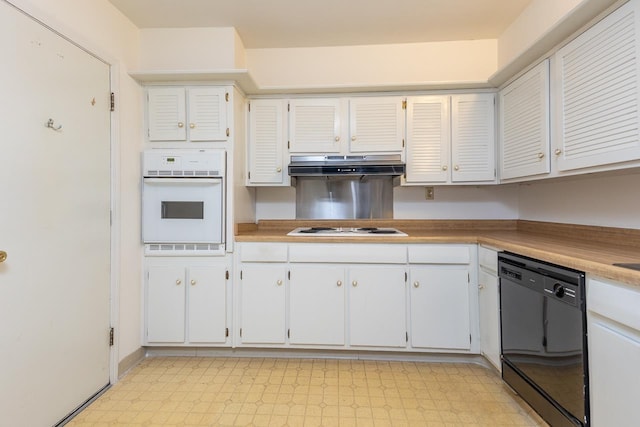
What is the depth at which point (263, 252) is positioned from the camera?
2.24m

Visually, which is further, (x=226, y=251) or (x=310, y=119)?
(x=310, y=119)

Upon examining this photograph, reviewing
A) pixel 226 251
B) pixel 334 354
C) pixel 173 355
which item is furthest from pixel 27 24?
pixel 334 354

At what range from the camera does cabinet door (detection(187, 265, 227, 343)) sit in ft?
7.35

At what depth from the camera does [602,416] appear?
1.16 metres

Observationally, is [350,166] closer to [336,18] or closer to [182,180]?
[336,18]

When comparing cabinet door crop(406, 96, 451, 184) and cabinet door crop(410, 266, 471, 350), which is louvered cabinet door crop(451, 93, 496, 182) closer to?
cabinet door crop(406, 96, 451, 184)

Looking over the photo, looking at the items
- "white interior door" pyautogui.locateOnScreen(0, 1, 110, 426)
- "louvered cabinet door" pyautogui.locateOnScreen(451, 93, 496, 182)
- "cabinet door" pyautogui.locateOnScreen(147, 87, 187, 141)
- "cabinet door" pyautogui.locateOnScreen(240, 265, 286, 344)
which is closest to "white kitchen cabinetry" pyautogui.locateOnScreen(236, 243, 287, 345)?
"cabinet door" pyautogui.locateOnScreen(240, 265, 286, 344)

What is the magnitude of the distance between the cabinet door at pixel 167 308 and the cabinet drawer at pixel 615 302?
2.34 metres

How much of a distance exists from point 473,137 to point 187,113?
223 cm

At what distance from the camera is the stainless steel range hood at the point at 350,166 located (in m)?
2.32

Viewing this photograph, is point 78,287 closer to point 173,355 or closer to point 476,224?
point 173,355

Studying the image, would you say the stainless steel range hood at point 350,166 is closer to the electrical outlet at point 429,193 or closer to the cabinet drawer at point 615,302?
the electrical outlet at point 429,193

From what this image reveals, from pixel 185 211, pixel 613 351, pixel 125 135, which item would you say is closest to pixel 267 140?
pixel 185 211

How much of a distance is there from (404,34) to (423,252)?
1790 mm
